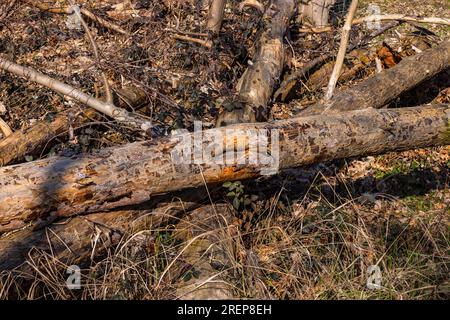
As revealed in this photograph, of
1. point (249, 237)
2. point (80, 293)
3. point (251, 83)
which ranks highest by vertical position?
point (251, 83)

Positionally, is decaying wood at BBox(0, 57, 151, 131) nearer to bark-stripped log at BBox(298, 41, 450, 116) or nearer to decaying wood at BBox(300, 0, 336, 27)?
bark-stripped log at BBox(298, 41, 450, 116)

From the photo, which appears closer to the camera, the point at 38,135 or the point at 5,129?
the point at 38,135

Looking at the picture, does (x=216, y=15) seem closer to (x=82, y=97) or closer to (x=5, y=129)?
(x=82, y=97)

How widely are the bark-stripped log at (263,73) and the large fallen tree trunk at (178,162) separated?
2.28 feet

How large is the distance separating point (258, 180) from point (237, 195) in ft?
1.67

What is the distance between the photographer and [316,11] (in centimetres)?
682

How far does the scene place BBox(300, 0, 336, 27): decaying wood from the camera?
6.78 metres

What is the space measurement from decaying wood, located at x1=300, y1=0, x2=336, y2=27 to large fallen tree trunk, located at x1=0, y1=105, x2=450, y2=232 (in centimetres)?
293

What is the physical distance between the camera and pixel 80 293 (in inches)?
130

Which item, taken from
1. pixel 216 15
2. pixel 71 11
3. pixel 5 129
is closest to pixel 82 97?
pixel 5 129

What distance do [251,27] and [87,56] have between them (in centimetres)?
184

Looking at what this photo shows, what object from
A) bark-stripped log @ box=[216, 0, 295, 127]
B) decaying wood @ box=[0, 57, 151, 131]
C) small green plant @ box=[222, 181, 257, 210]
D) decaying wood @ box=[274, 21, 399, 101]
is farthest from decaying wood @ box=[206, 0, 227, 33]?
small green plant @ box=[222, 181, 257, 210]
